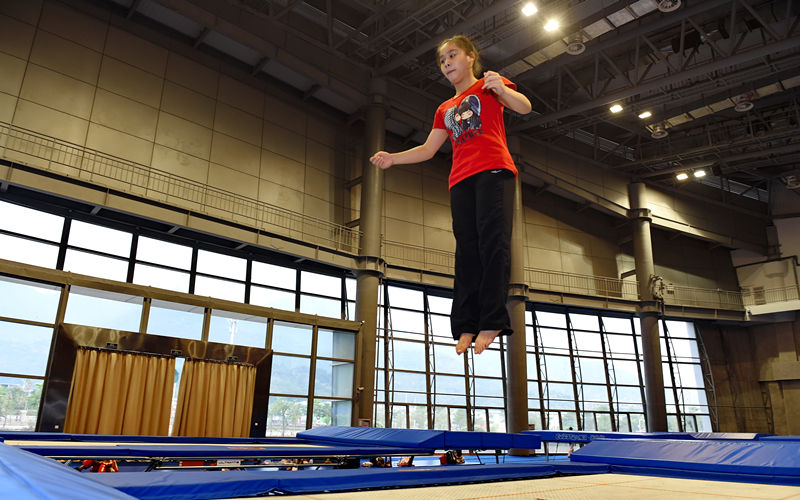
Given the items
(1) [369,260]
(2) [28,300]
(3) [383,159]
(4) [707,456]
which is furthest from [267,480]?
(1) [369,260]

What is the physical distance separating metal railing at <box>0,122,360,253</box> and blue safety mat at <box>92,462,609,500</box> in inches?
400

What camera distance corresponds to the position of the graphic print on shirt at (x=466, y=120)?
9.22ft

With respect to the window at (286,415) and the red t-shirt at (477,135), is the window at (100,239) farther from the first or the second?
the red t-shirt at (477,135)

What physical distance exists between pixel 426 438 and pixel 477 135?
174 inches

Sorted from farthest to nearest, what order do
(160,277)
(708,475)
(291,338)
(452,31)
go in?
(452,31) → (291,338) → (160,277) → (708,475)

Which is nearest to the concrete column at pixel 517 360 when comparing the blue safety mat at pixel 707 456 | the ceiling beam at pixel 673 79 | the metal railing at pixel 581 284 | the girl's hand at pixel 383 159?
the metal railing at pixel 581 284

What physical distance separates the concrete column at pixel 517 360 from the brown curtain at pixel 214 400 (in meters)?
8.16

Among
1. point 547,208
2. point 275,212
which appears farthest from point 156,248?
point 547,208

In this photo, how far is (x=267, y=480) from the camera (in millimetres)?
2604

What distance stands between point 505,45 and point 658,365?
12.4 metres

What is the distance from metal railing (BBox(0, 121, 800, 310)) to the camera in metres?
11.2

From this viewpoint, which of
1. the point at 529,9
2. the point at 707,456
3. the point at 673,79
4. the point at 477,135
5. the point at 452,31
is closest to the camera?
the point at 477,135

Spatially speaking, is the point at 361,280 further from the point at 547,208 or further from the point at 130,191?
the point at 547,208

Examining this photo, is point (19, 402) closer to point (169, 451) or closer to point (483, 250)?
point (169, 451)
